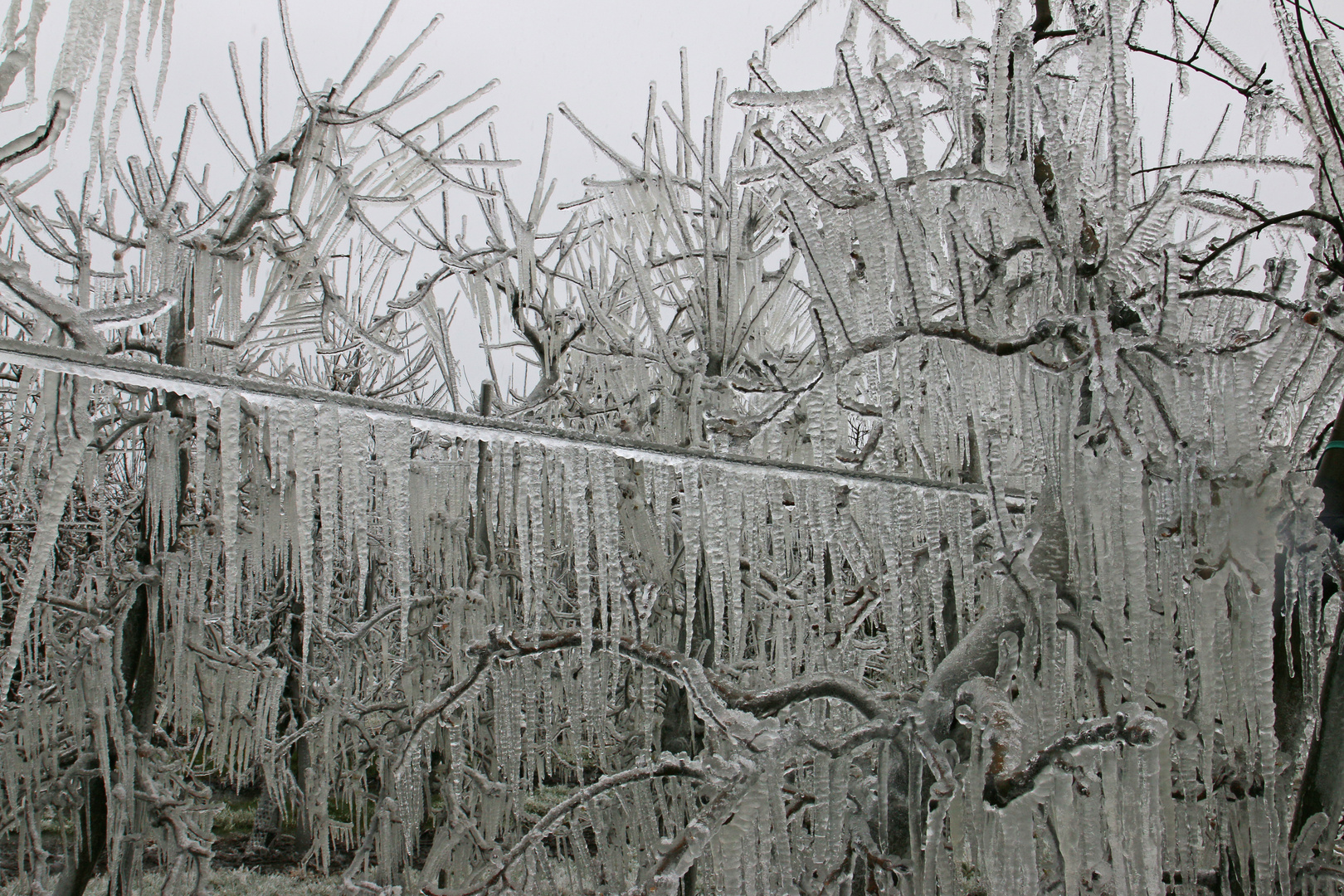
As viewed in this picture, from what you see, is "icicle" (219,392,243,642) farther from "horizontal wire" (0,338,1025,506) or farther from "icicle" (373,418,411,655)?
"icicle" (373,418,411,655)

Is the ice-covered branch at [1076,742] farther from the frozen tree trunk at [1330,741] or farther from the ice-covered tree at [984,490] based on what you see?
the frozen tree trunk at [1330,741]

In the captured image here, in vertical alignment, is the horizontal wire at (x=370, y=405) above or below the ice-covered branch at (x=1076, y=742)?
above

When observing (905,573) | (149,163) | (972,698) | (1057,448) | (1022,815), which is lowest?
(1022,815)

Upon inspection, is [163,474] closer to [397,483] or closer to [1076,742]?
[397,483]

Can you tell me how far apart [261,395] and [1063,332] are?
152 cm

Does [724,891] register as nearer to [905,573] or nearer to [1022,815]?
[1022,815]

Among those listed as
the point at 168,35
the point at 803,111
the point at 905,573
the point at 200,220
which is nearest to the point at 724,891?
the point at 905,573

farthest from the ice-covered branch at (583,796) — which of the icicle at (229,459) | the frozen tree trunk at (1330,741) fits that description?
the frozen tree trunk at (1330,741)

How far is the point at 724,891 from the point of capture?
136 cm

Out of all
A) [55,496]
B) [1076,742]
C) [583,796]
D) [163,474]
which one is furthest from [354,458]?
[163,474]

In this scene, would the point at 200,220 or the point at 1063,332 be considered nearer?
the point at 1063,332

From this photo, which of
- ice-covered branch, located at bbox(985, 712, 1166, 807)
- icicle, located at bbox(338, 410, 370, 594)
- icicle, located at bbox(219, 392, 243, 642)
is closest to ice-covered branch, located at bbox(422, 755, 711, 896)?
ice-covered branch, located at bbox(985, 712, 1166, 807)

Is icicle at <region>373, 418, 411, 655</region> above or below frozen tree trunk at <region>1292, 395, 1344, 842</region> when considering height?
above

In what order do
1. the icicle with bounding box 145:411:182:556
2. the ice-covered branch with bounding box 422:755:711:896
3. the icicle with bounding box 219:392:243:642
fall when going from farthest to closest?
the icicle with bounding box 145:411:182:556 → the ice-covered branch with bounding box 422:755:711:896 → the icicle with bounding box 219:392:243:642
